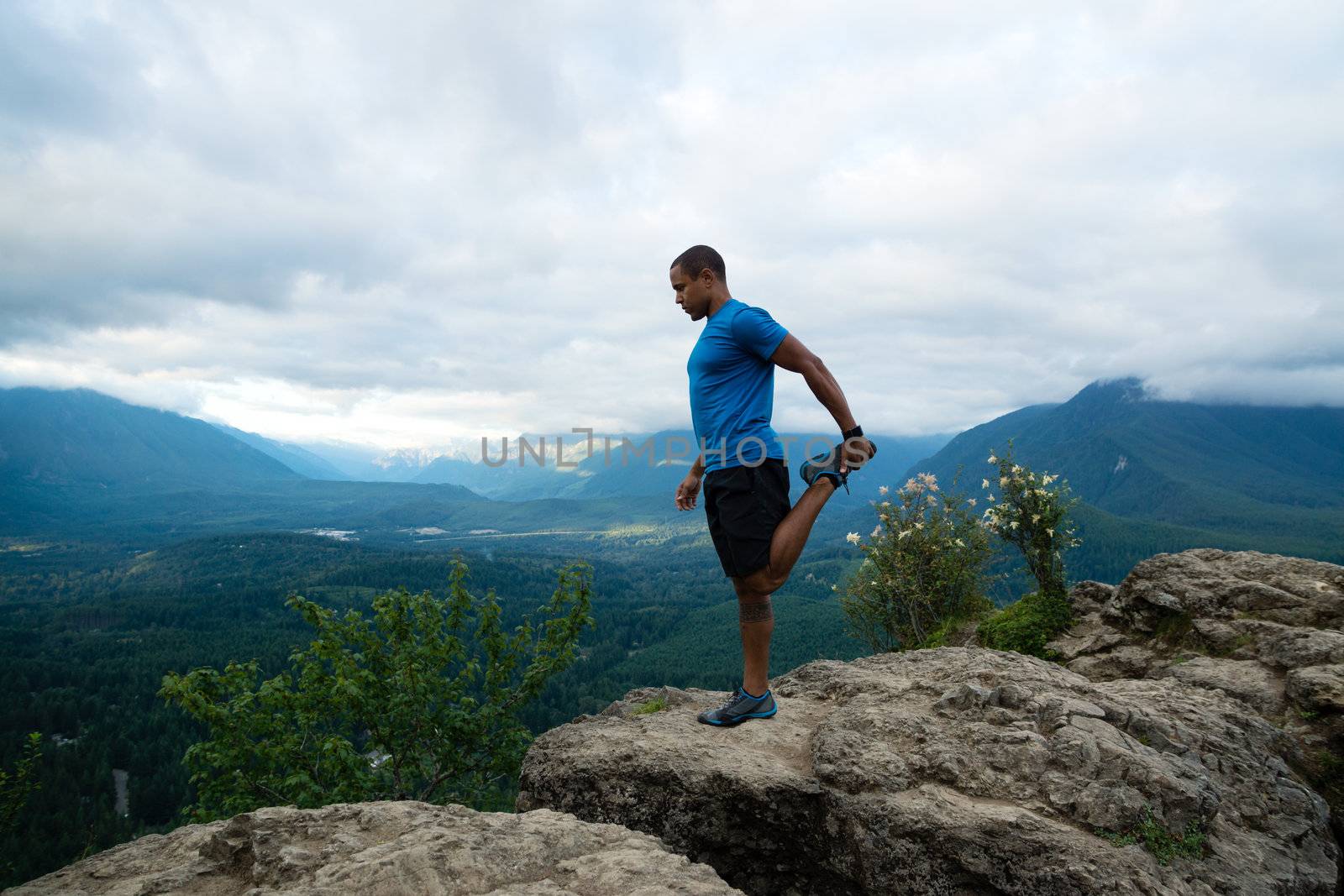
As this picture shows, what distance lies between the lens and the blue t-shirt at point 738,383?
452 cm

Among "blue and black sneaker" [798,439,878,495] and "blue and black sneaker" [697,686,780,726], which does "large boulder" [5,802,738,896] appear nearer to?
"blue and black sneaker" [697,686,780,726]

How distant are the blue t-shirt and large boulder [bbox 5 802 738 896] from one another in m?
2.56

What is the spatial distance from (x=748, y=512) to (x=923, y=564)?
39.2 feet

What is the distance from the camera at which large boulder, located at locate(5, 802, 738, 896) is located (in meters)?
2.76

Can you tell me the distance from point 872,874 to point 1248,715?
3.68 m

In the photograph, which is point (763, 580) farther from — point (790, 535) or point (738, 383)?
point (738, 383)

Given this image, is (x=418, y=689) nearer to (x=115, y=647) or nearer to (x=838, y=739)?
(x=838, y=739)

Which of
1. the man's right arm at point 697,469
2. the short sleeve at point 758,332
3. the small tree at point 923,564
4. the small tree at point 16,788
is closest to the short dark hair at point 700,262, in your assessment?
the short sleeve at point 758,332

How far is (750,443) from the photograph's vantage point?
4.55 metres

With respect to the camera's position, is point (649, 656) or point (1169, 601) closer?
point (1169, 601)

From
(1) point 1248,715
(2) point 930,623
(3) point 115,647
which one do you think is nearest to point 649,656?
(3) point 115,647

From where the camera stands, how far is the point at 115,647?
154 metres

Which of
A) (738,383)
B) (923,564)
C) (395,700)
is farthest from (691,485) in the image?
(923,564)

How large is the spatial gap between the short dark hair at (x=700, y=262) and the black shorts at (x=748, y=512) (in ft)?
5.17
